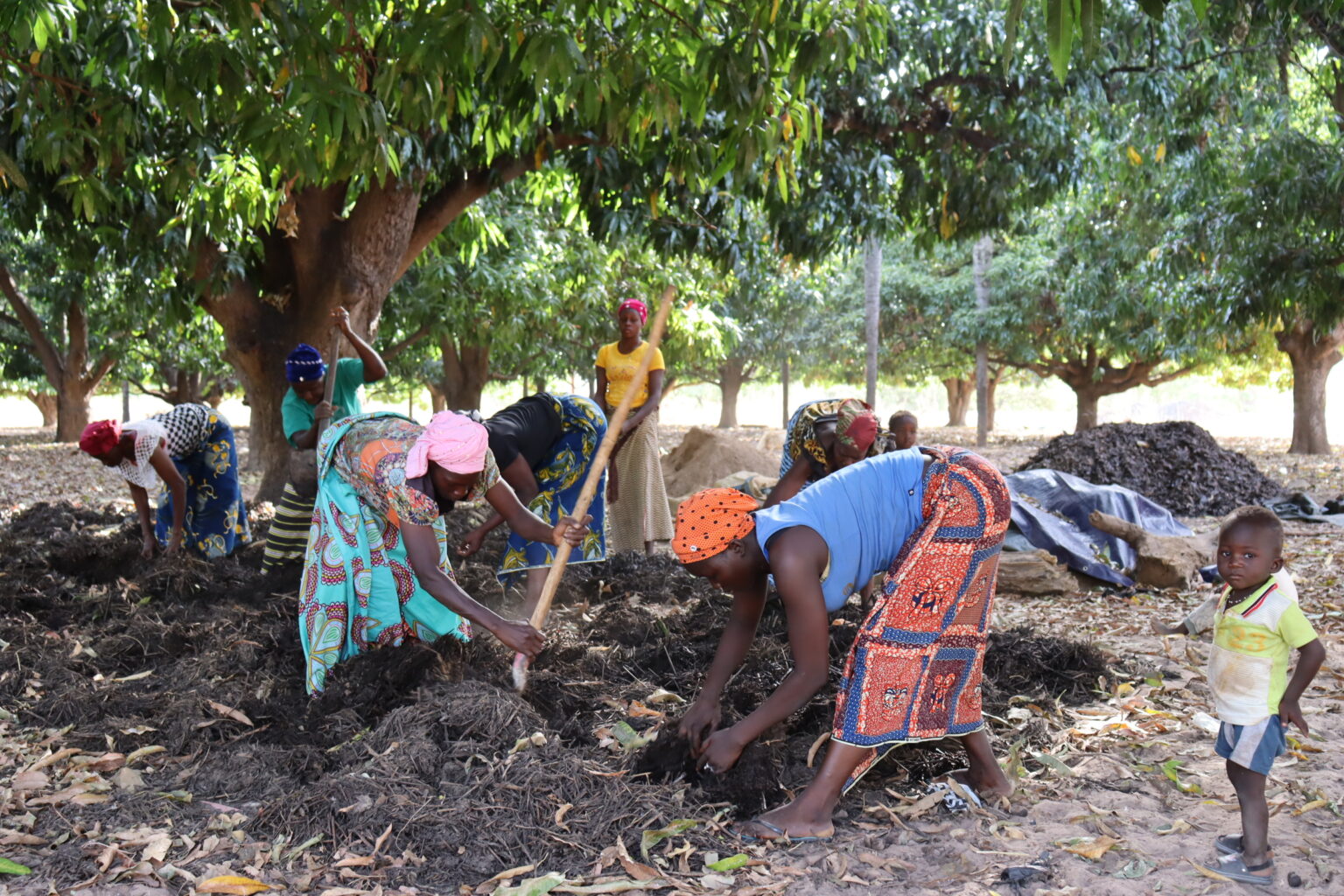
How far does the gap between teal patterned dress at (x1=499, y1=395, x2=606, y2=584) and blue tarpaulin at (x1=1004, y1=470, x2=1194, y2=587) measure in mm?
2596

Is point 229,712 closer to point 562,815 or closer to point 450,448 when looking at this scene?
point 450,448

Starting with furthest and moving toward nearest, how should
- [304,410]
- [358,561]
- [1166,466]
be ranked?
1. [1166,466]
2. [304,410]
3. [358,561]

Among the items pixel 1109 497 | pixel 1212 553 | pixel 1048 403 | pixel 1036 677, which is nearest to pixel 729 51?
pixel 1036 677

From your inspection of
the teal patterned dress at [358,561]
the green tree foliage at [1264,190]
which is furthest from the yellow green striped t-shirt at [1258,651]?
the green tree foliage at [1264,190]

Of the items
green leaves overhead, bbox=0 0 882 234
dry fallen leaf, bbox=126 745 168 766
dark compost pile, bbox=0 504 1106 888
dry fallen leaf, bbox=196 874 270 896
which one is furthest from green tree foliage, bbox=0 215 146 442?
dry fallen leaf, bbox=196 874 270 896

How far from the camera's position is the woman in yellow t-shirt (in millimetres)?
5621

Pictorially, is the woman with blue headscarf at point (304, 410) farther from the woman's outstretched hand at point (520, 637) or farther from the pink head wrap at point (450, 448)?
the woman's outstretched hand at point (520, 637)

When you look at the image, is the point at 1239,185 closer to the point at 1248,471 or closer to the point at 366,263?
the point at 1248,471

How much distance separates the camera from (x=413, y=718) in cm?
306

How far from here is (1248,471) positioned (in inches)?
359

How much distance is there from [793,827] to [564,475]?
246cm

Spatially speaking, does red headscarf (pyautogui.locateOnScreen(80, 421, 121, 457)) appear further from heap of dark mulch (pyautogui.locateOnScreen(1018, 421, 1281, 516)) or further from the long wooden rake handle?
heap of dark mulch (pyautogui.locateOnScreen(1018, 421, 1281, 516))

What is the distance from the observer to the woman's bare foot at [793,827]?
256 centimetres

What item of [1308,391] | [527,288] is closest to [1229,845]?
[527,288]
